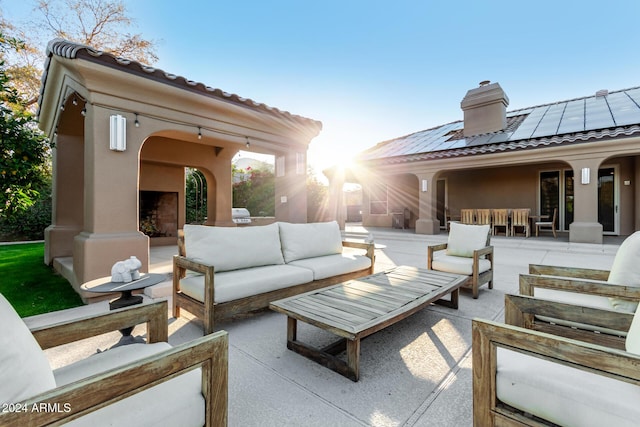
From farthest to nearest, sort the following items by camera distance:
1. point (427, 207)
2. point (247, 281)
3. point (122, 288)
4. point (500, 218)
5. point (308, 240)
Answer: point (427, 207) → point (500, 218) → point (308, 240) → point (247, 281) → point (122, 288)

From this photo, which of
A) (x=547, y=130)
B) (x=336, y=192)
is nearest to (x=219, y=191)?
(x=336, y=192)

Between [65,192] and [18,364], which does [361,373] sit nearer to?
[18,364]

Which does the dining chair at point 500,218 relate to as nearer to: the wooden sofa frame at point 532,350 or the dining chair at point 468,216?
the dining chair at point 468,216

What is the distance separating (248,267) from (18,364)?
259 centimetres

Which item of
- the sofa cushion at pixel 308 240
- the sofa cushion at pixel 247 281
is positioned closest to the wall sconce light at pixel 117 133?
the sofa cushion at pixel 247 281

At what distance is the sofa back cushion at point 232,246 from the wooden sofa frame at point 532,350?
2.63 meters

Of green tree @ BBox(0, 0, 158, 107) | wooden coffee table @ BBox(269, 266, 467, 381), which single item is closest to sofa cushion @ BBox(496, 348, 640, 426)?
wooden coffee table @ BBox(269, 266, 467, 381)

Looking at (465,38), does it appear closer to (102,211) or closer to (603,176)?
(603,176)

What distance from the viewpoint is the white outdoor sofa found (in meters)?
2.89

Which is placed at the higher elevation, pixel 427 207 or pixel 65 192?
pixel 65 192

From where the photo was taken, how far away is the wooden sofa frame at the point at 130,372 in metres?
0.93

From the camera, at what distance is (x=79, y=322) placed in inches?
60.4

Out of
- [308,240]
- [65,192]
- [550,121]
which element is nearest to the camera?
[308,240]

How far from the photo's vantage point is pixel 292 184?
688 centimetres
